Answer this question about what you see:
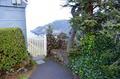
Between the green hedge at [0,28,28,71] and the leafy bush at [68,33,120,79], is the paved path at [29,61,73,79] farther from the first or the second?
the green hedge at [0,28,28,71]

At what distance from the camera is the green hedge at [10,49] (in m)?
11.7

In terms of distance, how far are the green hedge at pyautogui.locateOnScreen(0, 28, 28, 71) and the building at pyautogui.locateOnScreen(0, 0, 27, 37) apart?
9.22 feet

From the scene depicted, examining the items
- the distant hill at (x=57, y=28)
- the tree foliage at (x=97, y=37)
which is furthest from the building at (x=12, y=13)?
the tree foliage at (x=97, y=37)

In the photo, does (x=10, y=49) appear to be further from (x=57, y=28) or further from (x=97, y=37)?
(x=57, y=28)

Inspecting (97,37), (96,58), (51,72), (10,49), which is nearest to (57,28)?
(51,72)

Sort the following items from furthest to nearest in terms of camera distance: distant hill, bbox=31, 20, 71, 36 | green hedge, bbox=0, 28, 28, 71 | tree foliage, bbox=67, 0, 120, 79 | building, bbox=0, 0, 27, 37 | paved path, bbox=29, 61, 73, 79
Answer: distant hill, bbox=31, 20, 71, 36, building, bbox=0, 0, 27, 37, paved path, bbox=29, 61, 73, 79, green hedge, bbox=0, 28, 28, 71, tree foliage, bbox=67, 0, 120, 79

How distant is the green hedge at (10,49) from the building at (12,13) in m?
2.81

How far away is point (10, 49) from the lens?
39.5 ft

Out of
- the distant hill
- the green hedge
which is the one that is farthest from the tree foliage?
the distant hill

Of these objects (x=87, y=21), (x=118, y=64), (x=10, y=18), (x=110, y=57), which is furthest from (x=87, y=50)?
(x=10, y=18)

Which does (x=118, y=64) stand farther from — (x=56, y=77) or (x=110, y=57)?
(x=56, y=77)

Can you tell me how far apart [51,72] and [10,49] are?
7.59 feet

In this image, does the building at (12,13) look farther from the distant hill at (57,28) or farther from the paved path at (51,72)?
the paved path at (51,72)

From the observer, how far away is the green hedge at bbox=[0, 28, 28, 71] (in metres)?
11.7
